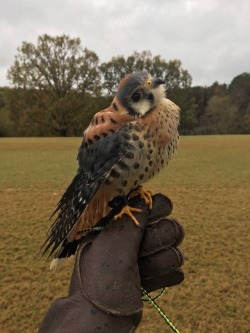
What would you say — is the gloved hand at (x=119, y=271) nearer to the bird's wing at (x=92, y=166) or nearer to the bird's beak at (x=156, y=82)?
the bird's wing at (x=92, y=166)

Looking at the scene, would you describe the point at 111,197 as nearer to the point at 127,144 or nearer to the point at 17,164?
the point at 127,144

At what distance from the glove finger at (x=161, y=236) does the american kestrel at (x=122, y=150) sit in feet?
0.36

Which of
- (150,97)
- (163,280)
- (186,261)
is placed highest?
(150,97)

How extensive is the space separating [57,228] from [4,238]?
2.77 meters

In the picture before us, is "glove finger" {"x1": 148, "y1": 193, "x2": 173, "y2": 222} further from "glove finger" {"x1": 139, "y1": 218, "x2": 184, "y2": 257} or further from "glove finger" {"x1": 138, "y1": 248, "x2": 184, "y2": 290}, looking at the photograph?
"glove finger" {"x1": 138, "y1": 248, "x2": 184, "y2": 290}

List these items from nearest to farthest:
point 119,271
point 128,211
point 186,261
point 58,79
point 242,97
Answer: point 119,271, point 128,211, point 186,261, point 58,79, point 242,97

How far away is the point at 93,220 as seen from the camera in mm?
1689

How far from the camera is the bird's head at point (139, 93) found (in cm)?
154

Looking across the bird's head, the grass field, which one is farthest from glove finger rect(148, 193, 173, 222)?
the grass field

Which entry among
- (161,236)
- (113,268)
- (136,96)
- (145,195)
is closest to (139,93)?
(136,96)

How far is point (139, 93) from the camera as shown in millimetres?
1561

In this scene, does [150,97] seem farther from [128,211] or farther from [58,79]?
[58,79]

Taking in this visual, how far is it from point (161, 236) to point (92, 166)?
41 centimetres

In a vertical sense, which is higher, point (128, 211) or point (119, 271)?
point (128, 211)
